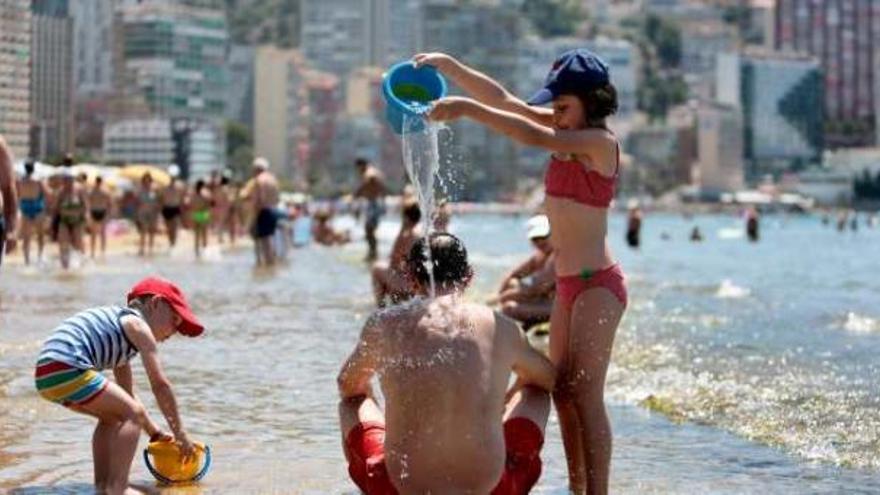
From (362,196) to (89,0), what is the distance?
31.3m

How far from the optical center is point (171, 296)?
5.10 metres

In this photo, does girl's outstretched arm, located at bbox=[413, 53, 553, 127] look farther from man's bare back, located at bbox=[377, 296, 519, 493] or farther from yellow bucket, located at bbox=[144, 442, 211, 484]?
yellow bucket, located at bbox=[144, 442, 211, 484]

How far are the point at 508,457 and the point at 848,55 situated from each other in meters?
192

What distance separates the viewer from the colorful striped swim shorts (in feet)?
16.0

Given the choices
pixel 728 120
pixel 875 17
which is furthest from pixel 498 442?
pixel 875 17

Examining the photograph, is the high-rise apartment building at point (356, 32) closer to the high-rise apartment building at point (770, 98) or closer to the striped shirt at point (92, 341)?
the high-rise apartment building at point (770, 98)

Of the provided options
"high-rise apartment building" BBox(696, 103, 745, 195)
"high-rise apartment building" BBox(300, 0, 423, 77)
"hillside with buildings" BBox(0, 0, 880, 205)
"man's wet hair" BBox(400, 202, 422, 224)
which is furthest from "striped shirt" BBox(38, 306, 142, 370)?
"high-rise apartment building" BBox(300, 0, 423, 77)

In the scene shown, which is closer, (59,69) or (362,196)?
(362,196)

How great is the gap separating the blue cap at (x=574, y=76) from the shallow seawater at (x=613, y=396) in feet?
4.53

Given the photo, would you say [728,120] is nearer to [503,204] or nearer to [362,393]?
[503,204]

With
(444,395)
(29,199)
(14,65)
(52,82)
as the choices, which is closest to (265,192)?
(29,199)

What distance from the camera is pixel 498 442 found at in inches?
170

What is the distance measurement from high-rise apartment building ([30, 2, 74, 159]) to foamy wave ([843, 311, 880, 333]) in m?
16.9

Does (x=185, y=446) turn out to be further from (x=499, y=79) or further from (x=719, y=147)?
(x=719, y=147)
